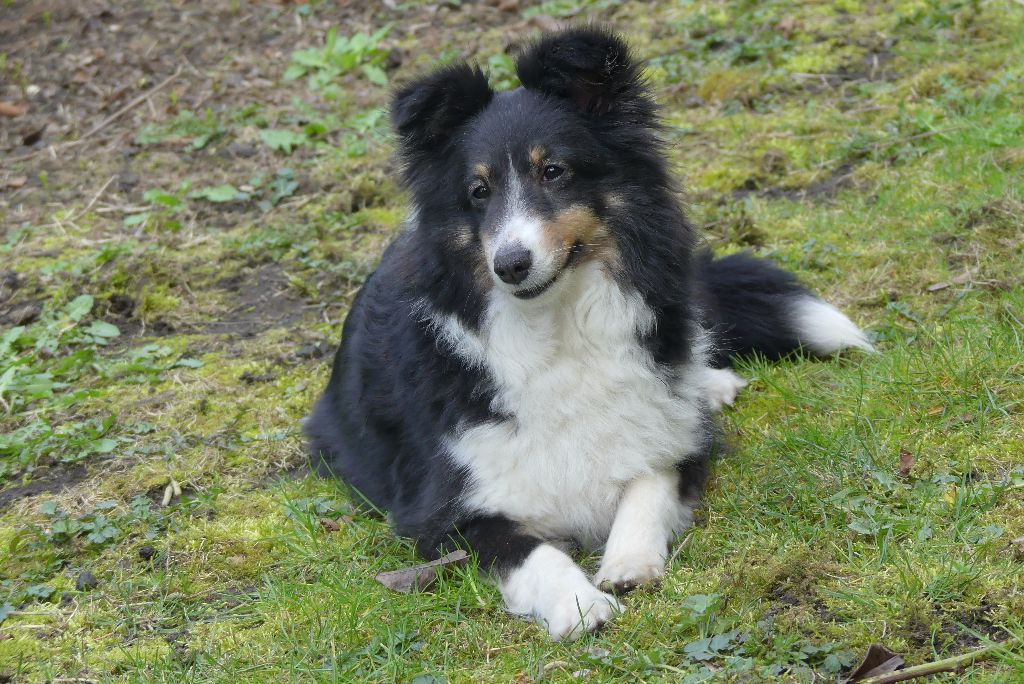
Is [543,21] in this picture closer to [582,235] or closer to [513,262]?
[582,235]

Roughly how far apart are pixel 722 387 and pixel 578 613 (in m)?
1.60

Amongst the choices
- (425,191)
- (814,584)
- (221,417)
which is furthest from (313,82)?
(814,584)

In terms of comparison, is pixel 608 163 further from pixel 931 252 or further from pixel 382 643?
pixel 931 252

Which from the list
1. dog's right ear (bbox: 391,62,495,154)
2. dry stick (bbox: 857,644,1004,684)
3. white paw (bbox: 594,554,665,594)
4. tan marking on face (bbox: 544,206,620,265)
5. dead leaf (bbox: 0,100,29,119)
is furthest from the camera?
dead leaf (bbox: 0,100,29,119)

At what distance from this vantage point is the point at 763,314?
15.6 ft

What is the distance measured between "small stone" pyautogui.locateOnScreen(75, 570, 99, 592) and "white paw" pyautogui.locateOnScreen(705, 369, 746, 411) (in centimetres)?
246

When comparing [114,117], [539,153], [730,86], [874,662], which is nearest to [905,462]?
[874,662]

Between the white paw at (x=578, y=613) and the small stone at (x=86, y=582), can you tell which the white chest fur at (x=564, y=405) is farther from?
the small stone at (x=86, y=582)

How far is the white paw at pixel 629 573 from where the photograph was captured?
3467 millimetres

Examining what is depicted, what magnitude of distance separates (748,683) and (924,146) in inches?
164

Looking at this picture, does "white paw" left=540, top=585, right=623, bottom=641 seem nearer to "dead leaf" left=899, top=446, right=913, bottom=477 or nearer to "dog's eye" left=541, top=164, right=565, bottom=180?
"dead leaf" left=899, top=446, right=913, bottom=477

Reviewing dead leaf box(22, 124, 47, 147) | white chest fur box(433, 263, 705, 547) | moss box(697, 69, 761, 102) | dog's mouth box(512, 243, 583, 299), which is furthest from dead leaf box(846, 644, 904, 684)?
dead leaf box(22, 124, 47, 147)

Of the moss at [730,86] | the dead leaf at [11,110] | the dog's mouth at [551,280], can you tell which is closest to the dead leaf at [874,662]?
the dog's mouth at [551,280]

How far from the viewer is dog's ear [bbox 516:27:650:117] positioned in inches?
148
